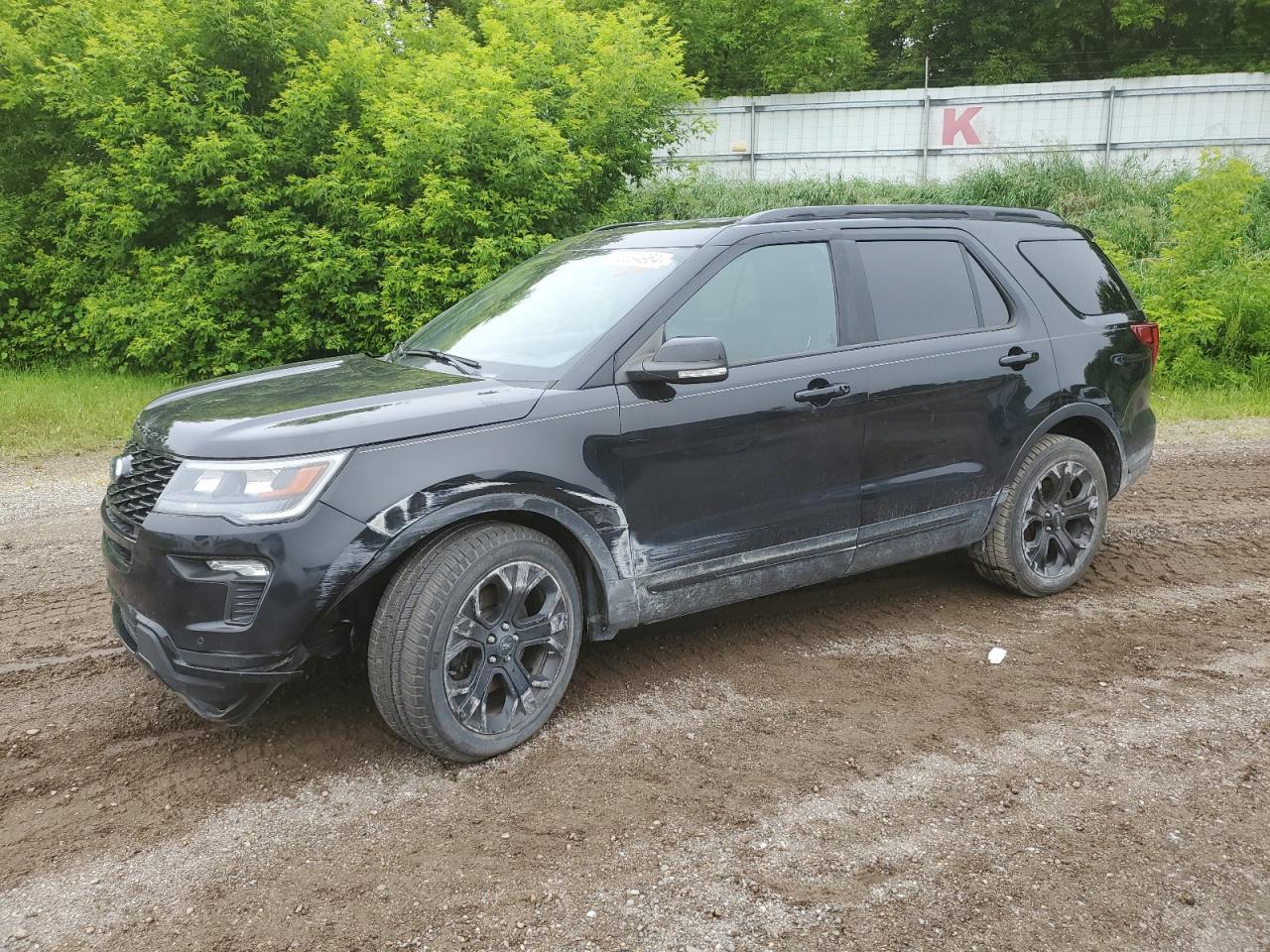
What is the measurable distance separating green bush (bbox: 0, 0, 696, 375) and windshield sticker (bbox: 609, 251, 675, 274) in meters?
6.77

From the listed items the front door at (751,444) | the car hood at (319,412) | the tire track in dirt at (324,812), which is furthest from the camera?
the front door at (751,444)

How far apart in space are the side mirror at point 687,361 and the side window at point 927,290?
1.12 meters

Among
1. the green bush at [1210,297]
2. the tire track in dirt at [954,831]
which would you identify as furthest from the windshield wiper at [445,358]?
the green bush at [1210,297]

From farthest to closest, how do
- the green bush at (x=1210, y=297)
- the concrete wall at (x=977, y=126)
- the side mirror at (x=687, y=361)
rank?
the concrete wall at (x=977, y=126)
the green bush at (x=1210, y=297)
the side mirror at (x=687, y=361)

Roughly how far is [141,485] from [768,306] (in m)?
2.48

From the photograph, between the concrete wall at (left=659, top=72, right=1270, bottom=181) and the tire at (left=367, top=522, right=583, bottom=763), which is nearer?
the tire at (left=367, top=522, right=583, bottom=763)

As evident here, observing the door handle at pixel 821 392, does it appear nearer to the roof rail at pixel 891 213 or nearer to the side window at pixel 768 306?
the side window at pixel 768 306

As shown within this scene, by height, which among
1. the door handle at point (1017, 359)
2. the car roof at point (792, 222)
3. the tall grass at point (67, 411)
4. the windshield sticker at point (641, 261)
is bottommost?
the tall grass at point (67, 411)

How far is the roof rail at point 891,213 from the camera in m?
4.33

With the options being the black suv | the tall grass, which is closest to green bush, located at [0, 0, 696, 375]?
the tall grass

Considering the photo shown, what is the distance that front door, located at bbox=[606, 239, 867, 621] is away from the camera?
3814 millimetres

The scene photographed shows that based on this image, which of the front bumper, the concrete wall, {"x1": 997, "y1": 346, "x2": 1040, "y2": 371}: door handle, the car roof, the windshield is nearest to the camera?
the front bumper

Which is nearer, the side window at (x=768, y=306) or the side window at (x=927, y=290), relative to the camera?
the side window at (x=768, y=306)

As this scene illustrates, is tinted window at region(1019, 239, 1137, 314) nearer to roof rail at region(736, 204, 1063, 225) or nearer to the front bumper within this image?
roof rail at region(736, 204, 1063, 225)
